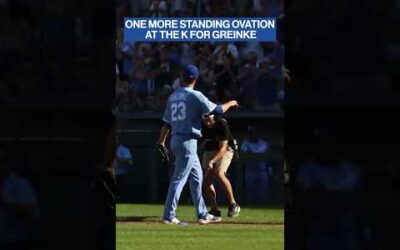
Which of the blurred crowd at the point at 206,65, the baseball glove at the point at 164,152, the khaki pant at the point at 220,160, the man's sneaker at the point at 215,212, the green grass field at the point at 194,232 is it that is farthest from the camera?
the blurred crowd at the point at 206,65

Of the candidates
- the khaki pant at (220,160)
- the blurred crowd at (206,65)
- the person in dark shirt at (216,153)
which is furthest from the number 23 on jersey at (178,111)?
the blurred crowd at (206,65)

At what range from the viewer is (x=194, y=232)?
24.7 feet

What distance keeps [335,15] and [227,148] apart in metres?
5.35

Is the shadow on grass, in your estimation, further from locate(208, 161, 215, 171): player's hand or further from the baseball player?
locate(208, 161, 215, 171): player's hand

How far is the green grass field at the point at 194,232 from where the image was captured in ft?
21.2

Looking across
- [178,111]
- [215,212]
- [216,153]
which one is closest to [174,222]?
[178,111]

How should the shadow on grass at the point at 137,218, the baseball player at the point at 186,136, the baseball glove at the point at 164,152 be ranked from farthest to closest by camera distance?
the baseball glove at the point at 164,152, the shadow on grass at the point at 137,218, the baseball player at the point at 186,136

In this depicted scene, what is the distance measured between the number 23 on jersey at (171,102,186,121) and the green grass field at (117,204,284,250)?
2.83 feet

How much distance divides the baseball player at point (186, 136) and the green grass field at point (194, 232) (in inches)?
5.6

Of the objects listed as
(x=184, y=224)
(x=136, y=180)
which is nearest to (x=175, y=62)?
(x=136, y=180)

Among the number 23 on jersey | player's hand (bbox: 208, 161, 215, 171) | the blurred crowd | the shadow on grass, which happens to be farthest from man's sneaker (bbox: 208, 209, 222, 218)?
the blurred crowd

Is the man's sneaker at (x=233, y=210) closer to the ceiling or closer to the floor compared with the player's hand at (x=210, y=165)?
closer to the floor

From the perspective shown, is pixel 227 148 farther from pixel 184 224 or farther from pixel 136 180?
pixel 184 224

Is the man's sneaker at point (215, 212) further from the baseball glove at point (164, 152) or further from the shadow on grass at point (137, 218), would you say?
the baseball glove at point (164, 152)
